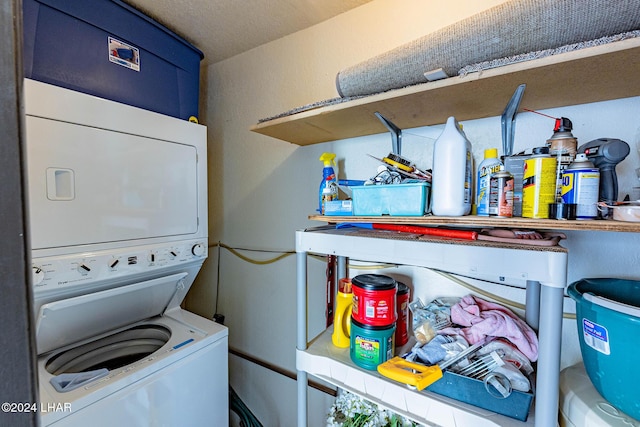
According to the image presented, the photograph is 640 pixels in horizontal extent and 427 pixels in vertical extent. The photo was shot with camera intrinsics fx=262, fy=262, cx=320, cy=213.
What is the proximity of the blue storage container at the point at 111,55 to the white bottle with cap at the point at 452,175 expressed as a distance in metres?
1.34

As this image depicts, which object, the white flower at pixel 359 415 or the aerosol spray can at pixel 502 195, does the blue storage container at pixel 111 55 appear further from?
the white flower at pixel 359 415

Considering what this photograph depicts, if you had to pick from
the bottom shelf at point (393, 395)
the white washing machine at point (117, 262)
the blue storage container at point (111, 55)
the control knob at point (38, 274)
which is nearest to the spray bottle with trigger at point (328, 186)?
the bottom shelf at point (393, 395)

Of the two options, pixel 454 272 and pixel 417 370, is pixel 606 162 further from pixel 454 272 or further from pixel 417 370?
pixel 417 370

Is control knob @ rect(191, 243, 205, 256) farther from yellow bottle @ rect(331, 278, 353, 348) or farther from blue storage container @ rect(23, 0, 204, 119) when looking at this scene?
yellow bottle @ rect(331, 278, 353, 348)

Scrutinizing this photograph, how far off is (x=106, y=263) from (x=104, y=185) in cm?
32

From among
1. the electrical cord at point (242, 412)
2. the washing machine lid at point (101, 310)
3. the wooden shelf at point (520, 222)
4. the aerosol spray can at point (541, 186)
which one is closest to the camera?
the wooden shelf at point (520, 222)

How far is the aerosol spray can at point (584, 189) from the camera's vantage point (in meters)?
0.59

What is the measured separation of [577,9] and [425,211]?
1.77 ft

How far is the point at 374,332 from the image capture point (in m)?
0.81

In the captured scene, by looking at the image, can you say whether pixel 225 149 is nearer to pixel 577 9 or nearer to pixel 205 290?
pixel 205 290

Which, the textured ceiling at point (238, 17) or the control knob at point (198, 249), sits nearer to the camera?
the textured ceiling at point (238, 17)

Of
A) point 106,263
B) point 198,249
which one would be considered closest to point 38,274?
point 106,263

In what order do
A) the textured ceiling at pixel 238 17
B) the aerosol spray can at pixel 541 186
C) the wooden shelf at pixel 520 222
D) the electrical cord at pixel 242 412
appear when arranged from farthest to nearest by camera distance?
the electrical cord at pixel 242 412 → the textured ceiling at pixel 238 17 → the aerosol spray can at pixel 541 186 → the wooden shelf at pixel 520 222

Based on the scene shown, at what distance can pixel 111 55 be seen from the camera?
115 centimetres
